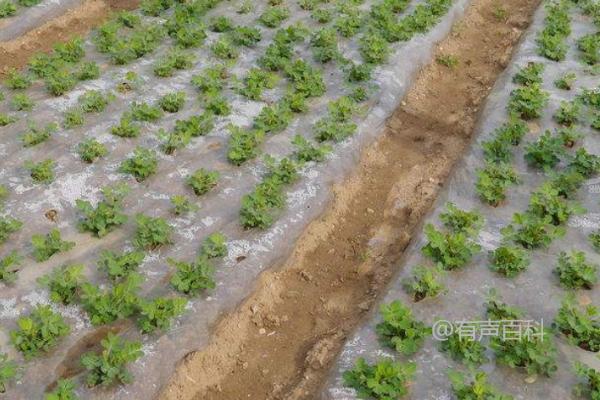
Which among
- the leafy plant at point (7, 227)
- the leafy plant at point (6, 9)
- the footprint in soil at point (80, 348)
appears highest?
A: the leafy plant at point (6, 9)

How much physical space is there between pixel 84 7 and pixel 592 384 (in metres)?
14.3

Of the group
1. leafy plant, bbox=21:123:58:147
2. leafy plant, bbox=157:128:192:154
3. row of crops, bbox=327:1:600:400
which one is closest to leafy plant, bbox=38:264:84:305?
leafy plant, bbox=157:128:192:154

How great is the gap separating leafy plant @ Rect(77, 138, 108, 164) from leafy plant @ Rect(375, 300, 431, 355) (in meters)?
5.12

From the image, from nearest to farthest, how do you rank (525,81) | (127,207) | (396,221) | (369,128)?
(127,207) → (396,221) → (369,128) → (525,81)

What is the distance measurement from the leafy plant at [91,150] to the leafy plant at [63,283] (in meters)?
2.52

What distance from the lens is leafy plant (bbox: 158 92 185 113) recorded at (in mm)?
10477

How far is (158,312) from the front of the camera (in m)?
6.72

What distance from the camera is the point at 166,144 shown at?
31.3ft

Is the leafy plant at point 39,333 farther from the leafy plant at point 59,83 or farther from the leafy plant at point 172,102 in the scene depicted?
the leafy plant at point 59,83

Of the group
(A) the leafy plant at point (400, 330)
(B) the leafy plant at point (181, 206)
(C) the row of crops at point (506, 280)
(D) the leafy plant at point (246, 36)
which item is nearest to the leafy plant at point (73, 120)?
(B) the leafy plant at point (181, 206)

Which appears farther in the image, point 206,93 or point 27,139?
point 206,93

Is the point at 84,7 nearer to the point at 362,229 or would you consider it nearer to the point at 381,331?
the point at 362,229

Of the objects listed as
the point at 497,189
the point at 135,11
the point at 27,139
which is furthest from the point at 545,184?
the point at 135,11

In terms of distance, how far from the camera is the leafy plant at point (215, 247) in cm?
769
